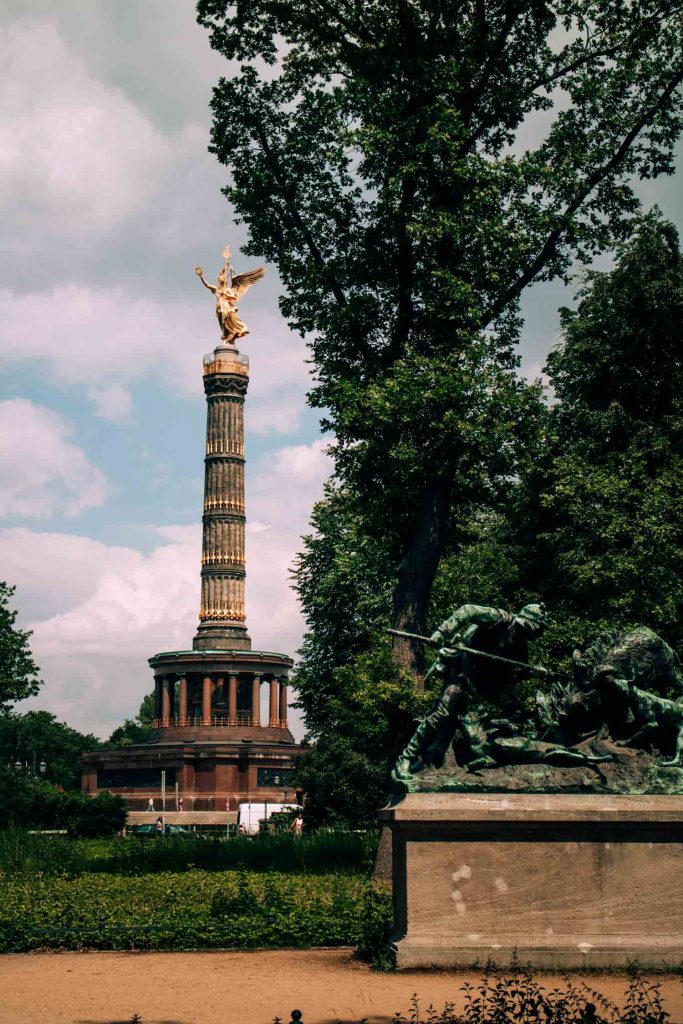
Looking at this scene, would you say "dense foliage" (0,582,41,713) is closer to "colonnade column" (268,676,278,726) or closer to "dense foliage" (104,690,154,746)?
"colonnade column" (268,676,278,726)

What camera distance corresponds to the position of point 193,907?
1445cm

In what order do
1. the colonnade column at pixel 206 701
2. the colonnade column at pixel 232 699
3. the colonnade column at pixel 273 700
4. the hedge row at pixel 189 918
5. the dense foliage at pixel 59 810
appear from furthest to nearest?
the colonnade column at pixel 273 700, the colonnade column at pixel 232 699, the colonnade column at pixel 206 701, the dense foliage at pixel 59 810, the hedge row at pixel 189 918

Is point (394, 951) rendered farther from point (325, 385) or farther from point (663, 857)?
point (325, 385)

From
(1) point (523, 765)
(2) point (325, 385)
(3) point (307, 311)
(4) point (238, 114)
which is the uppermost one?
(4) point (238, 114)

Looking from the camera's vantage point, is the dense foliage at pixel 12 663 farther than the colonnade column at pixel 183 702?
No

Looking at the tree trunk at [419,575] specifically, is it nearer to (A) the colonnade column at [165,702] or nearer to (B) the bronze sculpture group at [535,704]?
(B) the bronze sculpture group at [535,704]

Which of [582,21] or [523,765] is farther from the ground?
[582,21]

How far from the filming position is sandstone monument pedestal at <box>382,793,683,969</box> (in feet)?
36.2

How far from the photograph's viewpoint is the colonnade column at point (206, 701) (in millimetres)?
72625

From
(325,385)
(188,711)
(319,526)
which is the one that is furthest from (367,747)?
(188,711)

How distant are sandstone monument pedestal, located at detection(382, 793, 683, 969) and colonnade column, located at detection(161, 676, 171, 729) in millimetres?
64618

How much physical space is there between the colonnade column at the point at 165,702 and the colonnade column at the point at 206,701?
2.51 meters

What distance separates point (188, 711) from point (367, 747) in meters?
40.4

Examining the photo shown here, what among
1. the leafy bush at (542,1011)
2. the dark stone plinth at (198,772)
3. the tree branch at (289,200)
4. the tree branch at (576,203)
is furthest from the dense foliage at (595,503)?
the dark stone plinth at (198,772)
